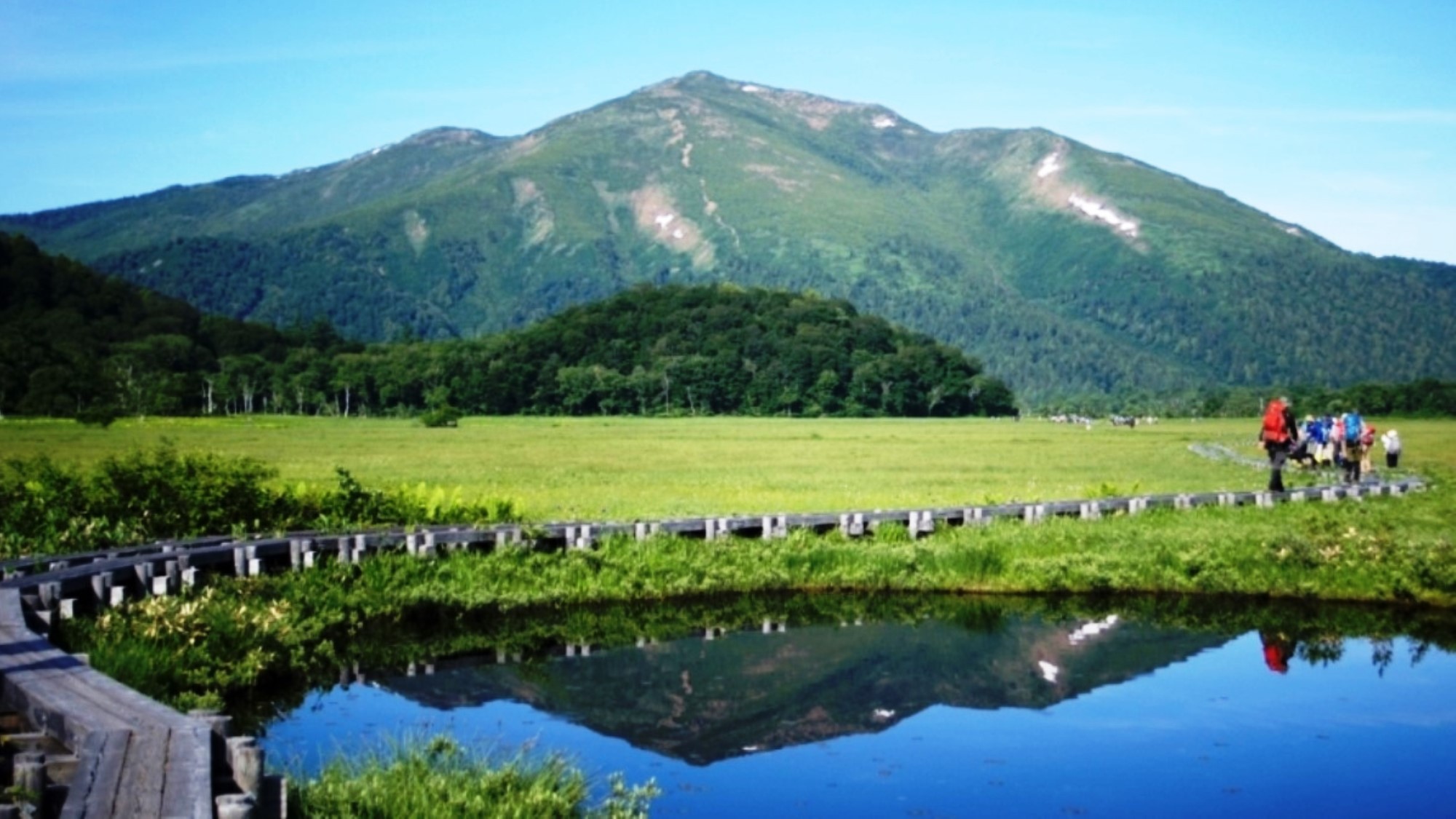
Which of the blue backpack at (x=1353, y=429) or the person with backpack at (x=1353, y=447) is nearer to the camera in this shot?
the person with backpack at (x=1353, y=447)

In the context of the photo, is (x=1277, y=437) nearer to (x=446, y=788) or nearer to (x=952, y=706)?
(x=952, y=706)

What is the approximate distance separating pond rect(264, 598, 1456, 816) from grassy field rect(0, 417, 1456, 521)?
35.7 ft

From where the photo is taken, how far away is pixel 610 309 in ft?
634

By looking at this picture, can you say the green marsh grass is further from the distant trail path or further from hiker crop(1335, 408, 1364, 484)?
the distant trail path

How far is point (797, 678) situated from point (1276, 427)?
2249 cm

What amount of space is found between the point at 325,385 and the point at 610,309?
4921 cm

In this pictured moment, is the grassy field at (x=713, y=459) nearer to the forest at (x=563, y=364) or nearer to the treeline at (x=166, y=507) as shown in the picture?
the treeline at (x=166, y=507)

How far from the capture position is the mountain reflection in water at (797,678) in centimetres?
2180

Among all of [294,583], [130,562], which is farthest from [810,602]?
[130,562]

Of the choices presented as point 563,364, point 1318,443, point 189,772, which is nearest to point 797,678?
point 189,772

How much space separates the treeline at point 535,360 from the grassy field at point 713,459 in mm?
22606

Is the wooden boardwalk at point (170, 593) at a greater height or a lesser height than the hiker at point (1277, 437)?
lesser

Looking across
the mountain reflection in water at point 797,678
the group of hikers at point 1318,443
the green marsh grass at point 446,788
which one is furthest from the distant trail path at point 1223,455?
the green marsh grass at point 446,788

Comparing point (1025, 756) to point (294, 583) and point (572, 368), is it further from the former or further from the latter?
point (572, 368)
